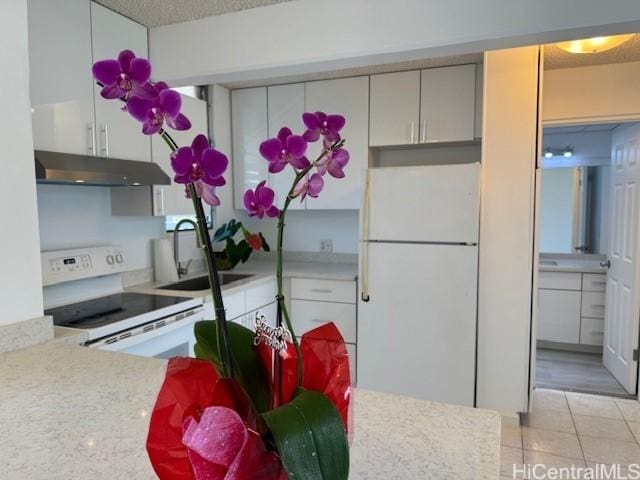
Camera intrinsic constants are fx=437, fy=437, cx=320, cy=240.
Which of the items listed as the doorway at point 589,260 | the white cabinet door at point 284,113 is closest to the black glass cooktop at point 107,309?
the white cabinet door at point 284,113

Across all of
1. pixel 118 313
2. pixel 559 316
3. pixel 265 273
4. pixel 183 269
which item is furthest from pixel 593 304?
pixel 118 313

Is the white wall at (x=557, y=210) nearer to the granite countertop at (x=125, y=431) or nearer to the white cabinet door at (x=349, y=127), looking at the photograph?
the white cabinet door at (x=349, y=127)

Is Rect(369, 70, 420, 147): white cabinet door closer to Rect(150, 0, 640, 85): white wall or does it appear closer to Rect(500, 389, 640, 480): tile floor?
Rect(150, 0, 640, 85): white wall

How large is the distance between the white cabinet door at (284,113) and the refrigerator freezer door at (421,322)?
43.3 inches

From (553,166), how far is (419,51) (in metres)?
3.29

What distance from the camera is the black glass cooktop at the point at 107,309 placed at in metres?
1.96

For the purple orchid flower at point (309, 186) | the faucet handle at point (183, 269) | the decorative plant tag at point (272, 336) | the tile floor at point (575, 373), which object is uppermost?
the purple orchid flower at point (309, 186)

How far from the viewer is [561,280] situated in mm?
4109

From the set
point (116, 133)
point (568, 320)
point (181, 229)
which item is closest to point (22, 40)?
point (116, 133)

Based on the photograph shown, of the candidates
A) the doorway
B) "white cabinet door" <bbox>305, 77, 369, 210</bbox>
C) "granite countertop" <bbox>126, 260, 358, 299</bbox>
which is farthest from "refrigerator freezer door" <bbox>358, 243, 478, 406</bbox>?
the doorway

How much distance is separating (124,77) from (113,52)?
7.15 ft

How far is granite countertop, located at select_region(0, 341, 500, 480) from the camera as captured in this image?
72 centimetres

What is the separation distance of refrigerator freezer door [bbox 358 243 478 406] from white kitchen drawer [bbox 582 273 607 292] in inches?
79.5

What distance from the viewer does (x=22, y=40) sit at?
4.42 feet
